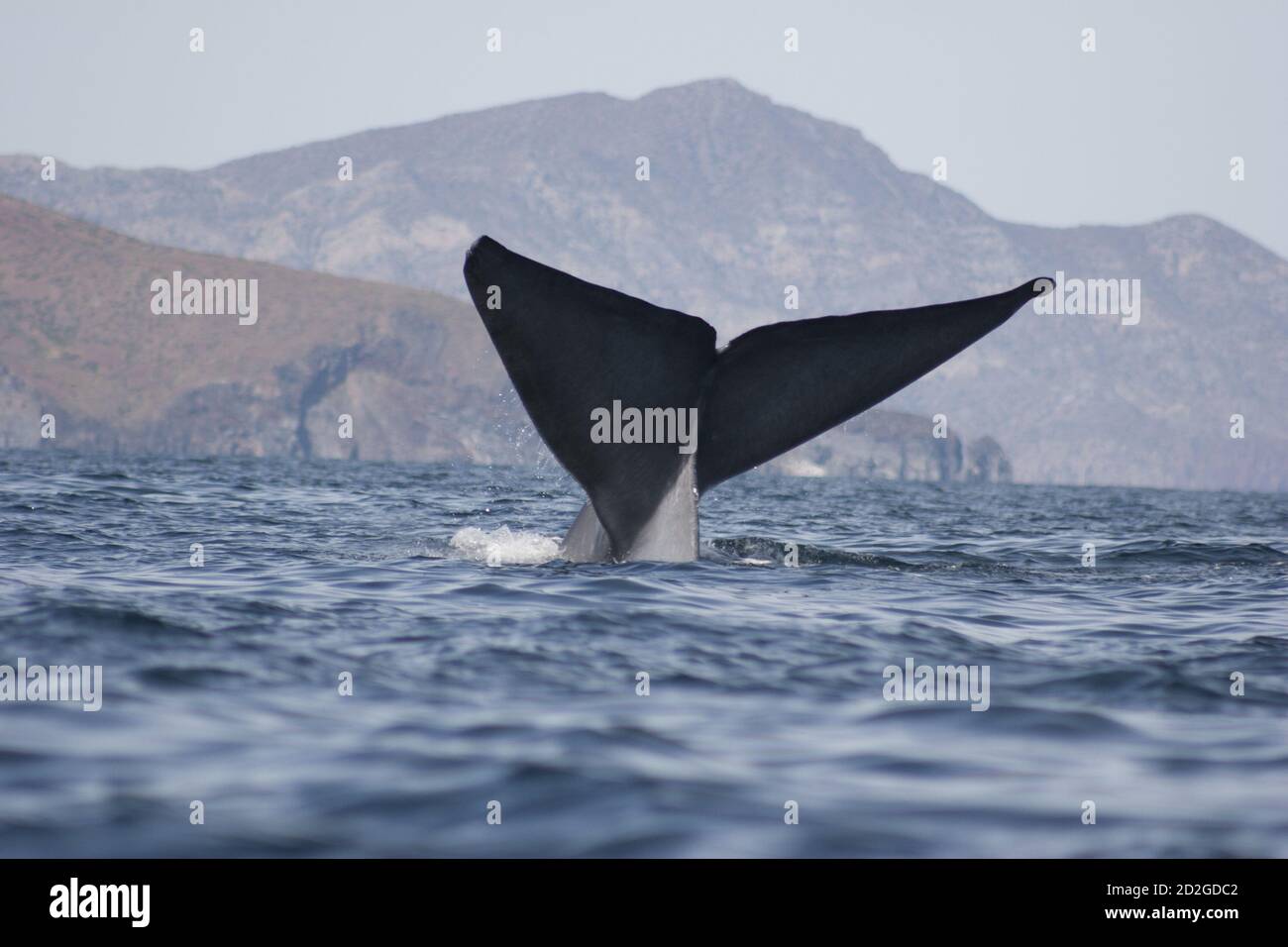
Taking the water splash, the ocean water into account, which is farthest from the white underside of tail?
the water splash

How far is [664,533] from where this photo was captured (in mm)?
10344

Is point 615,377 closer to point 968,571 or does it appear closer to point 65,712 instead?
point 65,712

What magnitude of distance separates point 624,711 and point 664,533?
409 cm

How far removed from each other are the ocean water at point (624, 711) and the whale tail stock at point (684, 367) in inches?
34.4

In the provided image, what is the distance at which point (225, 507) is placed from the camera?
2052 cm

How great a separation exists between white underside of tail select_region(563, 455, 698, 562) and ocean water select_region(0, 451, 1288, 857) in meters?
0.16

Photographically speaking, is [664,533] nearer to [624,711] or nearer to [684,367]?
[684,367]

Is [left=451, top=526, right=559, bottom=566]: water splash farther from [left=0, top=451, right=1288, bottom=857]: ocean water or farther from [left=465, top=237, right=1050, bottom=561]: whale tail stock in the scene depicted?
[left=465, top=237, right=1050, bottom=561]: whale tail stock

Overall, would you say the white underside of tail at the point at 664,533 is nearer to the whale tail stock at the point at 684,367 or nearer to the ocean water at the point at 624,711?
the whale tail stock at the point at 684,367

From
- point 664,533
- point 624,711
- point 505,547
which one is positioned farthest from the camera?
point 505,547

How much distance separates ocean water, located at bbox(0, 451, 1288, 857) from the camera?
187 inches

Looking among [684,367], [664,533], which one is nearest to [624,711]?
[684,367]
